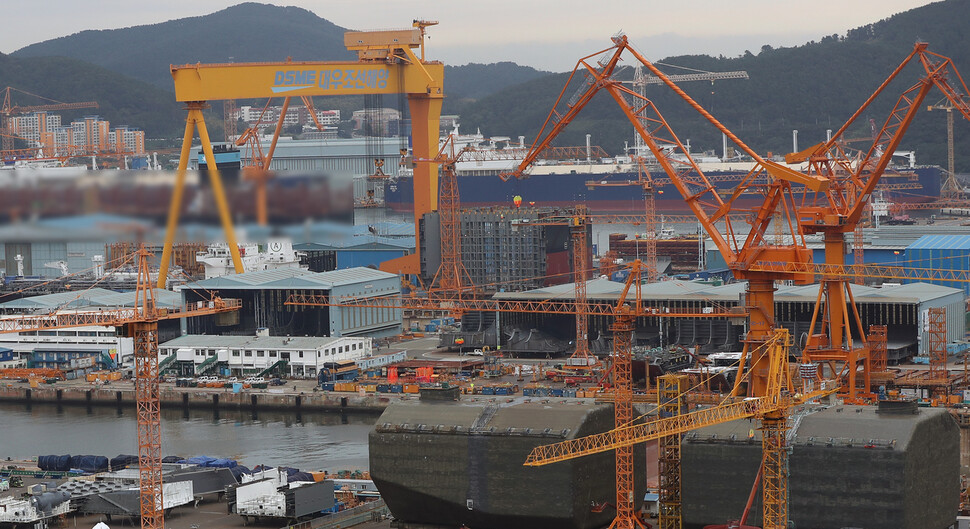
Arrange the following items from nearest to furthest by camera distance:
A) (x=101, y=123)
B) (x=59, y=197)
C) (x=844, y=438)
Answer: (x=59, y=197), (x=844, y=438), (x=101, y=123)

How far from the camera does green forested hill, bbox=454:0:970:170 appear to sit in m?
79.9

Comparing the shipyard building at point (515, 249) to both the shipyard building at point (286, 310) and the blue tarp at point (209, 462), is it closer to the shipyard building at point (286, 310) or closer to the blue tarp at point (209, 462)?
the shipyard building at point (286, 310)

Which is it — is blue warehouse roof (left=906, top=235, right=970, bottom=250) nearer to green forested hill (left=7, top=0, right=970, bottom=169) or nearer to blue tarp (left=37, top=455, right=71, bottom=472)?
blue tarp (left=37, top=455, right=71, bottom=472)

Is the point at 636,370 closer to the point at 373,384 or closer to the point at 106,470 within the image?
the point at 373,384

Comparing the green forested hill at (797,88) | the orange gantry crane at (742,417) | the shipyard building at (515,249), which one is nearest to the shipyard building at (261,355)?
the shipyard building at (515,249)

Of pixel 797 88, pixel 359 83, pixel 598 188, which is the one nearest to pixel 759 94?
pixel 797 88

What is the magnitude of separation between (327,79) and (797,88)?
55910mm

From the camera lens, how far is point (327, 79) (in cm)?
3017

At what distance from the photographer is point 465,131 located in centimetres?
9256

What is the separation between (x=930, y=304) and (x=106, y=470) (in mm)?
13319

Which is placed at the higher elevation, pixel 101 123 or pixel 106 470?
pixel 101 123

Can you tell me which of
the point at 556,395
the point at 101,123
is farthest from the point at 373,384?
the point at 101,123

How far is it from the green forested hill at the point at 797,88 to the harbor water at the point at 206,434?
55.2 metres

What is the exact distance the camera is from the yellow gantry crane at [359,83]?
91.8ft
